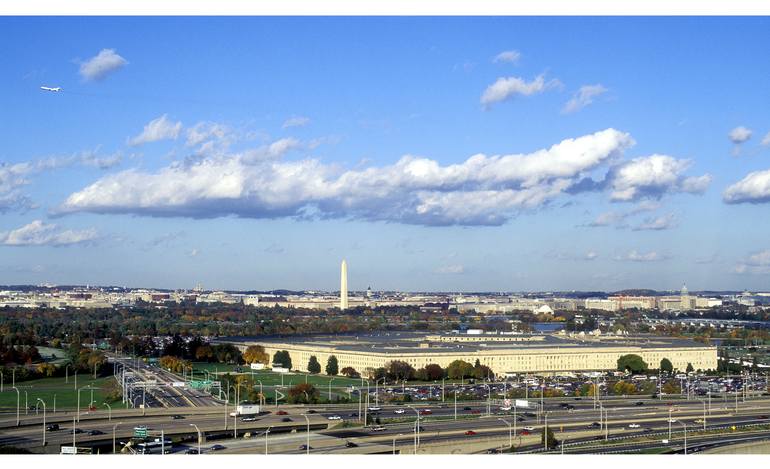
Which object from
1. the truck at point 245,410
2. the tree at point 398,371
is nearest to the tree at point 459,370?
the tree at point 398,371

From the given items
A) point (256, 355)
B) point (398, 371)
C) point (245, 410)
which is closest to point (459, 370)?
point (398, 371)

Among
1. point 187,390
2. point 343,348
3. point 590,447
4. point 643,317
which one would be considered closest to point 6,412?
point 187,390

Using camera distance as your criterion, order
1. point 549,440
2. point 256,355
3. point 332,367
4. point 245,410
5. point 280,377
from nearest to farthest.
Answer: point 549,440
point 245,410
point 280,377
point 332,367
point 256,355

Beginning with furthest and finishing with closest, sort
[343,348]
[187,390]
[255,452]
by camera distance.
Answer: [343,348] → [187,390] → [255,452]

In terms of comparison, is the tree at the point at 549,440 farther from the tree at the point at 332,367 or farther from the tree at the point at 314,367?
the tree at the point at 314,367

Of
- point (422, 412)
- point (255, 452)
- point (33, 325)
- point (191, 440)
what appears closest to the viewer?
point (255, 452)

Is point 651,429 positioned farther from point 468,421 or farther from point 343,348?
point 343,348

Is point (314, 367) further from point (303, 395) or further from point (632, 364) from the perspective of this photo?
point (303, 395)

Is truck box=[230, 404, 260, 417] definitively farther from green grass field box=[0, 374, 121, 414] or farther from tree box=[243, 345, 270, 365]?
tree box=[243, 345, 270, 365]
